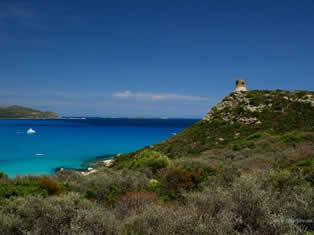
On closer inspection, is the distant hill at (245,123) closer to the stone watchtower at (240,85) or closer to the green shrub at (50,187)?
the stone watchtower at (240,85)

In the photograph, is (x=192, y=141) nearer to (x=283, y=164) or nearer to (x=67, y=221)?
(x=283, y=164)

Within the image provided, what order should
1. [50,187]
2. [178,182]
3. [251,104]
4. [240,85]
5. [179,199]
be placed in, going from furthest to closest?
[240,85], [251,104], [178,182], [50,187], [179,199]

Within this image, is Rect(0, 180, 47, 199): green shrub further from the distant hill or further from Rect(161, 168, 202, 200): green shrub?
the distant hill

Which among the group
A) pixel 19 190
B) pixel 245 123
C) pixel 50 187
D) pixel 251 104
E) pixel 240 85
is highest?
pixel 240 85

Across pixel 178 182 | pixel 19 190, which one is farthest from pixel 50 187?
pixel 178 182

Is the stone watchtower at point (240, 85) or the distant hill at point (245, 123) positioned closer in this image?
the distant hill at point (245, 123)

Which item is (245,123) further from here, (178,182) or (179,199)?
(179,199)

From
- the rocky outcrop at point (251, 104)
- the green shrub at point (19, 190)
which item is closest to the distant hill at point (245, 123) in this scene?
the rocky outcrop at point (251, 104)

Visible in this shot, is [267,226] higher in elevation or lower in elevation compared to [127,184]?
higher

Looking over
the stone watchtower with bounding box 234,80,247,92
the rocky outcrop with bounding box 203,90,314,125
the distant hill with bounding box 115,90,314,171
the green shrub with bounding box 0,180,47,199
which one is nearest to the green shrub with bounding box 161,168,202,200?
the green shrub with bounding box 0,180,47,199

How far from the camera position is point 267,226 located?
466 centimetres

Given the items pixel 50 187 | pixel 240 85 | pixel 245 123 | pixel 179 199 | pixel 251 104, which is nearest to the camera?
pixel 179 199

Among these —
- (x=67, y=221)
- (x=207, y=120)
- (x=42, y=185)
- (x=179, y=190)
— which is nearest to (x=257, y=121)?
(x=207, y=120)

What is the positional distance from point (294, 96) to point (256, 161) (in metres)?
31.6
